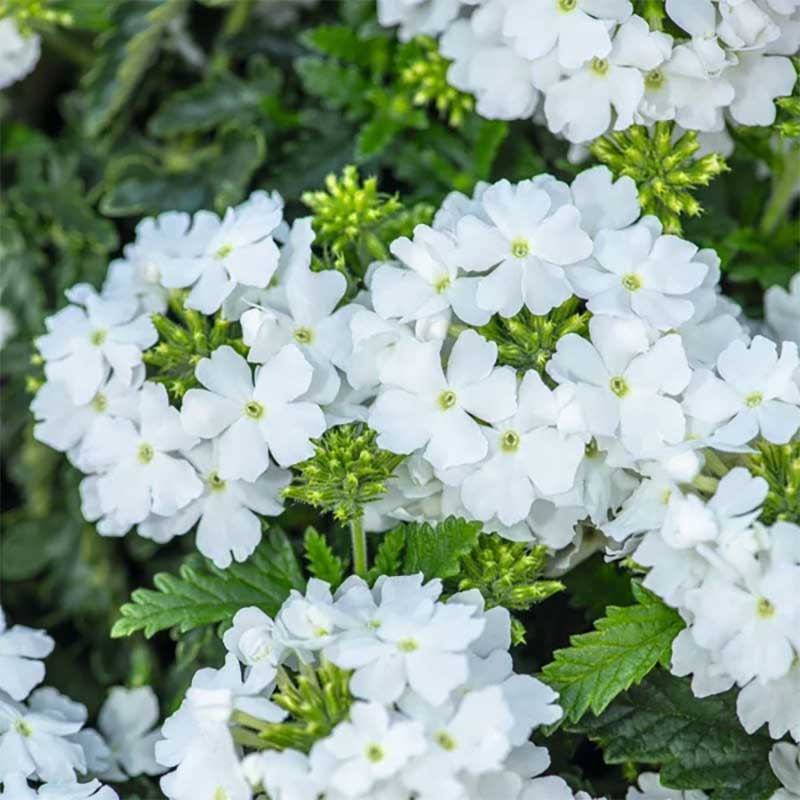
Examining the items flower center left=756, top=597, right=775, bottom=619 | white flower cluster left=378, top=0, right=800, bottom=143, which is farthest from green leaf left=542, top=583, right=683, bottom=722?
white flower cluster left=378, top=0, right=800, bottom=143

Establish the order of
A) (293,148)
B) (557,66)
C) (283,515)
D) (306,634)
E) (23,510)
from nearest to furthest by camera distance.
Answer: (306,634) < (557,66) < (283,515) < (293,148) < (23,510)

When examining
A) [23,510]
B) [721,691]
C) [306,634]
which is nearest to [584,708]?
[721,691]

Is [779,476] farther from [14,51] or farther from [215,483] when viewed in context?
[14,51]

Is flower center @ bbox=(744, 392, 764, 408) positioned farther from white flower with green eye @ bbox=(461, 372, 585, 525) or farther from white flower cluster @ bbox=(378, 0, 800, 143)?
white flower cluster @ bbox=(378, 0, 800, 143)

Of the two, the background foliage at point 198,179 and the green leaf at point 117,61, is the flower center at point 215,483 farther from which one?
the green leaf at point 117,61

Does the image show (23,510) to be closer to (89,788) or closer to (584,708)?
(89,788)

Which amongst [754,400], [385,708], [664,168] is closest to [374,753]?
[385,708]
